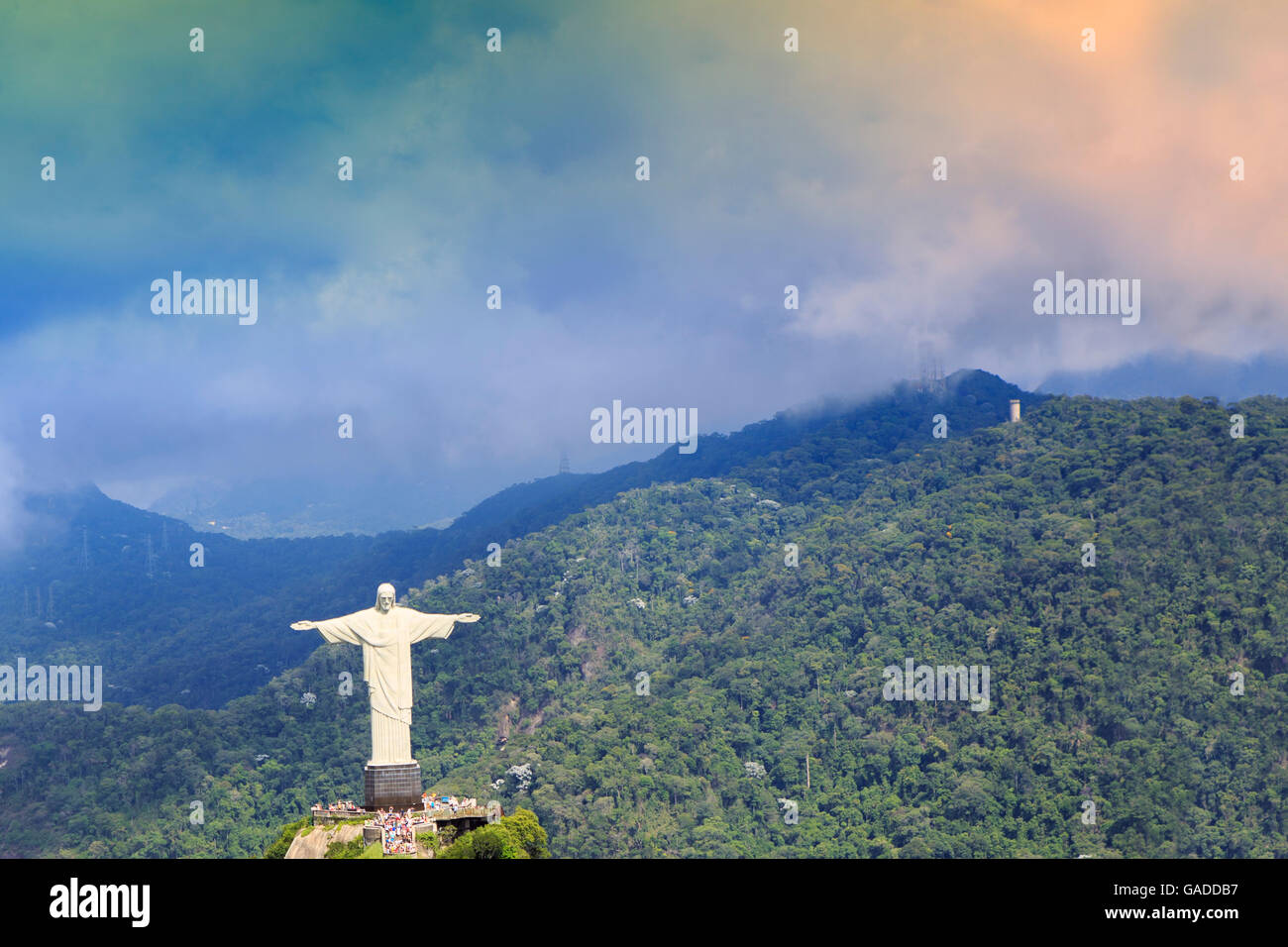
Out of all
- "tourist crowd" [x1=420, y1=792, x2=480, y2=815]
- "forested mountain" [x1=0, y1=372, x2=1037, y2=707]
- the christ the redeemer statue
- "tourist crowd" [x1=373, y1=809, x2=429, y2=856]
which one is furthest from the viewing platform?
"forested mountain" [x1=0, y1=372, x2=1037, y2=707]

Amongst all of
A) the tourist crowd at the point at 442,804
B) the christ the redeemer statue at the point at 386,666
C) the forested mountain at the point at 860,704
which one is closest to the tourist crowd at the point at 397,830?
the tourist crowd at the point at 442,804

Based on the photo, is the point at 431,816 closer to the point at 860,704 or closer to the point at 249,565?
the point at 860,704

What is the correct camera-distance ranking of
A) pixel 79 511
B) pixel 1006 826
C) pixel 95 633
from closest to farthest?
pixel 1006 826, pixel 95 633, pixel 79 511

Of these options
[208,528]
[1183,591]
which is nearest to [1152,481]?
[1183,591]

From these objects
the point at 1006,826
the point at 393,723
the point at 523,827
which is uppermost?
the point at 393,723

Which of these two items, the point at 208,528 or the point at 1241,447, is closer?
the point at 1241,447
